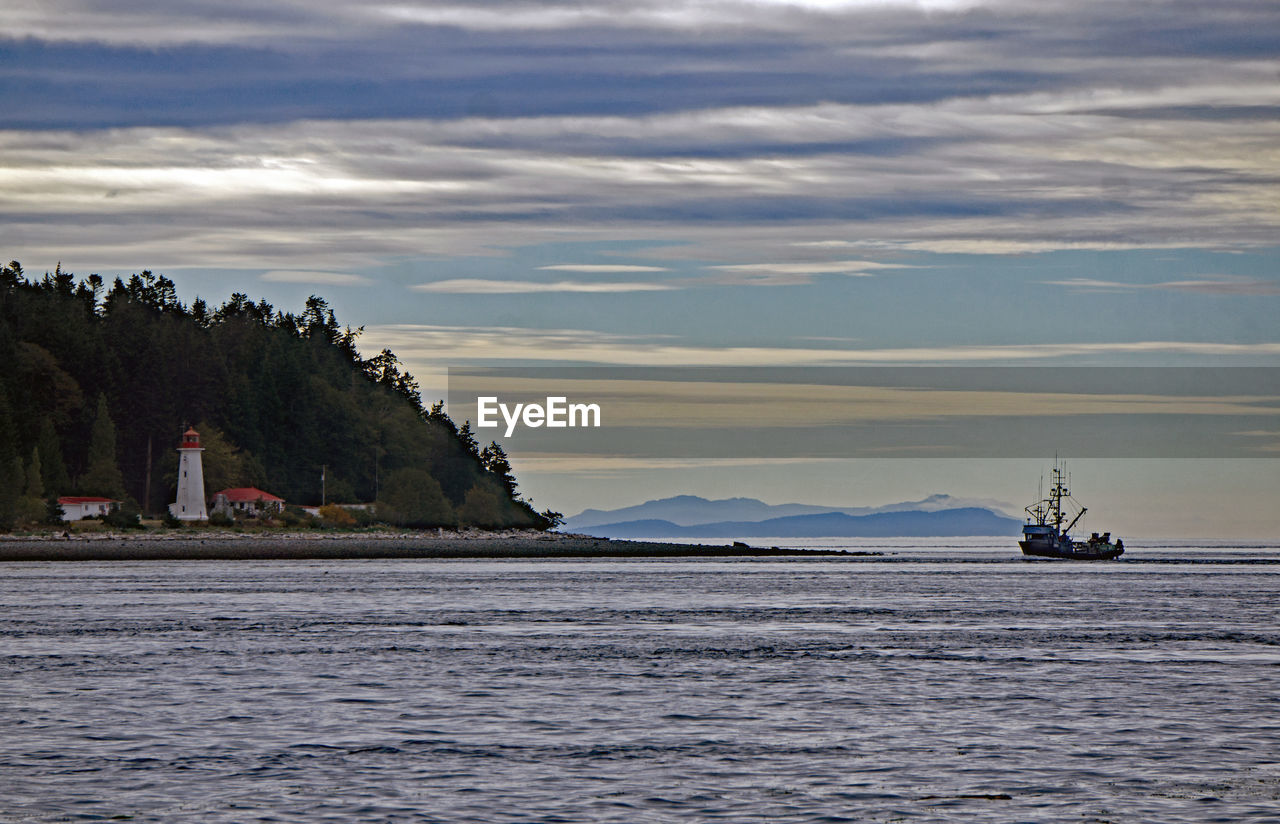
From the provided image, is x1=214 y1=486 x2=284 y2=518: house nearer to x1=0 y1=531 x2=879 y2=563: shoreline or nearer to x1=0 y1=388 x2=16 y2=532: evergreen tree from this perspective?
x1=0 y1=531 x2=879 y2=563: shoreline

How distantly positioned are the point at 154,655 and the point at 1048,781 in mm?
33351

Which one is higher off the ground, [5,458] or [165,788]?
[5,458]

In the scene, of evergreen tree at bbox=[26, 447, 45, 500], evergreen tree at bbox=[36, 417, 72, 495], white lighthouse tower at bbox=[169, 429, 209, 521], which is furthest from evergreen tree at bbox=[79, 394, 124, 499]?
evergreen tree at bbox=[26, 447, 45, 500]

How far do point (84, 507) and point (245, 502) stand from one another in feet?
73.7

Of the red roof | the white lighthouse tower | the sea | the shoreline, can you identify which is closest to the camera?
the sea

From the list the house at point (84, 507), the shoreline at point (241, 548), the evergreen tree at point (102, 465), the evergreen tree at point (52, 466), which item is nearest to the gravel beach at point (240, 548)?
the shoreline at point (241, 548)

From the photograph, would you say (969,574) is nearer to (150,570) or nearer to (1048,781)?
(150,570)

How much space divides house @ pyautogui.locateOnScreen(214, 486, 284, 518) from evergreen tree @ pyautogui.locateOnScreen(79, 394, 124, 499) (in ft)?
40.8

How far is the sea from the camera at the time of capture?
83.9 feet

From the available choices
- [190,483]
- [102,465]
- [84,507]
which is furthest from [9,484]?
[190,483]

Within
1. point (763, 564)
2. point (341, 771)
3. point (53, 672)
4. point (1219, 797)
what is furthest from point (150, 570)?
point (1219, 797)

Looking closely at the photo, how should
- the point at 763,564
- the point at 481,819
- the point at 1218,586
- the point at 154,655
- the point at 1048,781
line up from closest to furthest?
the point at 481,819, the point at 1048,781, the point at 154,655, the point at 1218,586, the point at 763,564

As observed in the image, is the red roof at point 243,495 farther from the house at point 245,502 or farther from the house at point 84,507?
the house at point 84,507

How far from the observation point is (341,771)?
28.4 m
